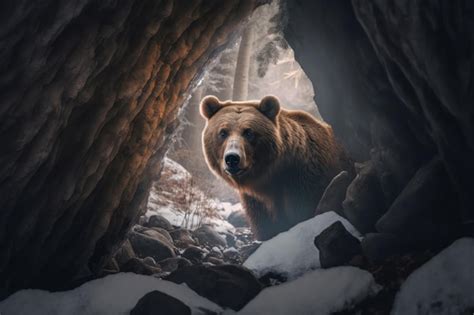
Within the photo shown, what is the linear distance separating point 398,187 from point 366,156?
4.52 ft

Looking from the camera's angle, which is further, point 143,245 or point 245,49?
point 245,49

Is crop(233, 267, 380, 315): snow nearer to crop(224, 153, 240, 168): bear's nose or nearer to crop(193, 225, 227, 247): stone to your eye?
crop(224, 153, 240, 168): bear's nose

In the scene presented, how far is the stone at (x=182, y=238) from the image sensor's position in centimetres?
640

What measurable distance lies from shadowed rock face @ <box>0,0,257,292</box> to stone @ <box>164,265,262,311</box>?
36.1 inches

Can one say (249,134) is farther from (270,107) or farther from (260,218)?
(260,218)

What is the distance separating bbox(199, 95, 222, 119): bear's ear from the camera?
252 inches

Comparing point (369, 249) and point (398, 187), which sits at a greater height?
point (398, 187)

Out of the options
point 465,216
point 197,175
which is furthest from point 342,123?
point 197,175

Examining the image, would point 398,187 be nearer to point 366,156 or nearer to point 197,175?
point 366,156

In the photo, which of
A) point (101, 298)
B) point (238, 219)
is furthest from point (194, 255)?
point (238, 219)

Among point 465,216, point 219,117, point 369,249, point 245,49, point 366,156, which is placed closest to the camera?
point 465,216

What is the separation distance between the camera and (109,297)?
9.87ft

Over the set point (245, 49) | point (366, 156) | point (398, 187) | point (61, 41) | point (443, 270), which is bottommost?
point (443, 270)

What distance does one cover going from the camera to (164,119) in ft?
13.8
